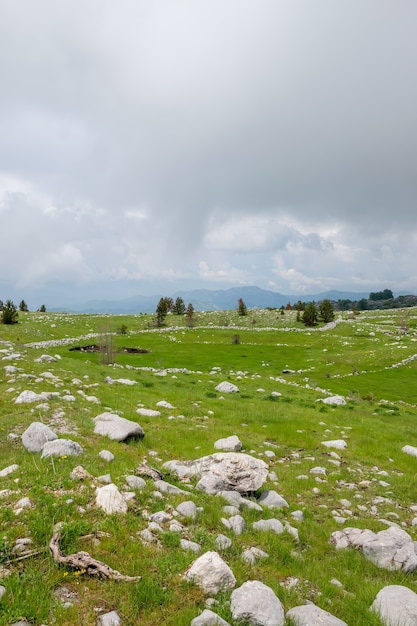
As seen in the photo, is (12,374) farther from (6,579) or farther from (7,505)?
(6,579)

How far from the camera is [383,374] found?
150 feet

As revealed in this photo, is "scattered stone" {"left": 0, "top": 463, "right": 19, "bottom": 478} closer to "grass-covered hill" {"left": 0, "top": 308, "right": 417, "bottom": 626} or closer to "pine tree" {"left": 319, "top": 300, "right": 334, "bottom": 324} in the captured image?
"grass-covered hill" {"left": 0, "top": 308, "right": 417, "bottom": 626}

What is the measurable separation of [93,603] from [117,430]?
7204 mm

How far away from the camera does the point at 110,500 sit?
6.55m

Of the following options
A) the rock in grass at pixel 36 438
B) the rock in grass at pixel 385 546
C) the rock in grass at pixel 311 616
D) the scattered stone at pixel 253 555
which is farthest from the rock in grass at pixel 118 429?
the rock in grass at pixel 311 616

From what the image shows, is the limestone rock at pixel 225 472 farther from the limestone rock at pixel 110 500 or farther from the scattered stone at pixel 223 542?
the limestone rock at pixel 110 500

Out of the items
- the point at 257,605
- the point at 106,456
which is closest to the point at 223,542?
the point at 257,605

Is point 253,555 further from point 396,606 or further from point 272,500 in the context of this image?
point 272,500

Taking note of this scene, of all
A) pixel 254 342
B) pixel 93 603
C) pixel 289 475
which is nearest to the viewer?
pixel 93 603

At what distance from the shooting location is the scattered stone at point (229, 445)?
40.3ft

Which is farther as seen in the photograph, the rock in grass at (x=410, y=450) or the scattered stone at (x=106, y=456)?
the rock in grass at (x=410, y=450)

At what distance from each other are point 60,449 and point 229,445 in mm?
5972

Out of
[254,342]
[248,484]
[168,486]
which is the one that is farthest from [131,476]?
[254,342]

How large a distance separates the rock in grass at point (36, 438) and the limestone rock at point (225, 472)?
11.1ft
